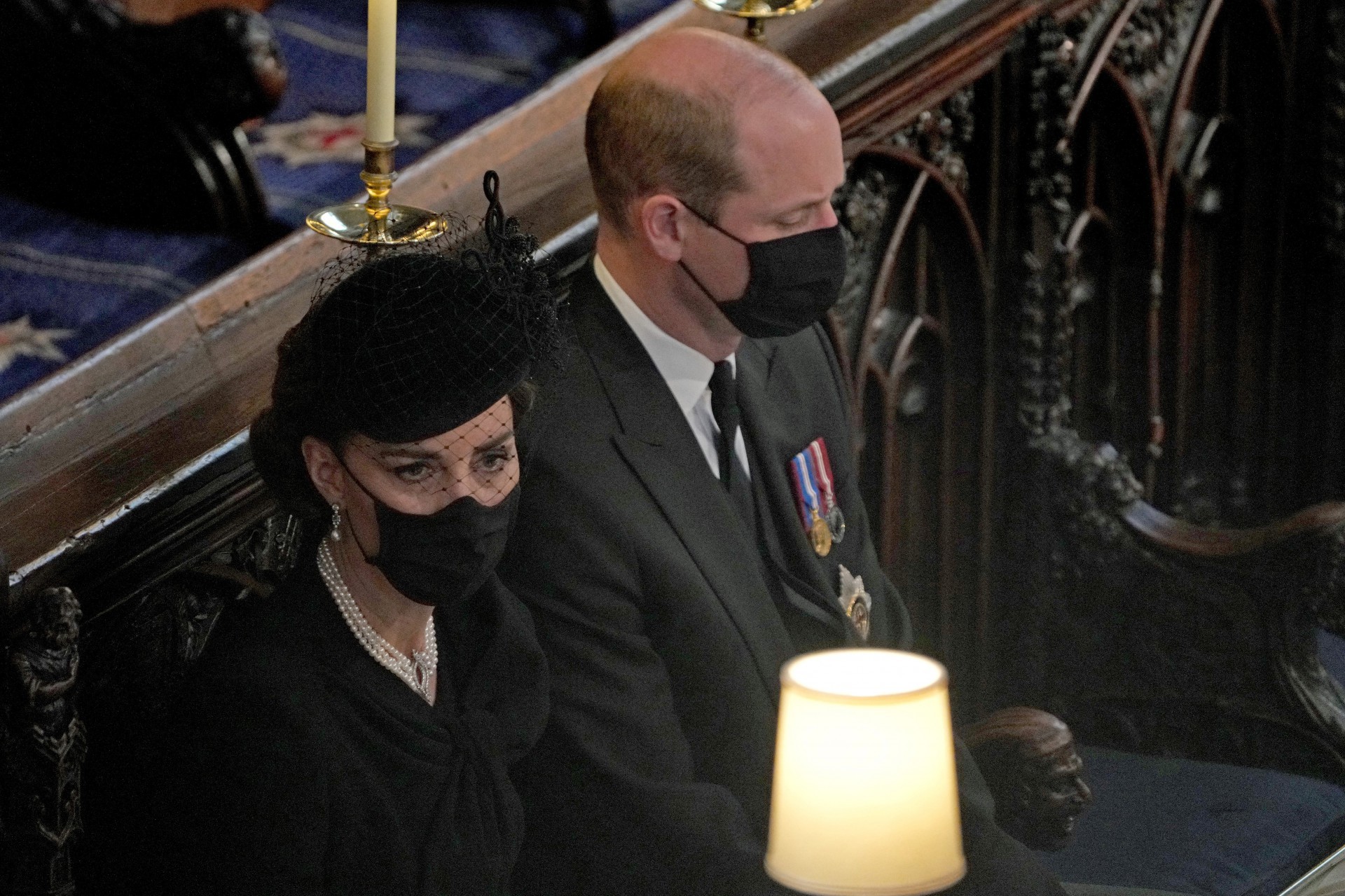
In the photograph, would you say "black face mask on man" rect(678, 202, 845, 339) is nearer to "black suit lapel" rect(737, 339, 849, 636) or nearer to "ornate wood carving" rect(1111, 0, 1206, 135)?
"black suit lapel" rect(737, 339, 849, 636)

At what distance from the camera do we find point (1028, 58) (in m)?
3.42

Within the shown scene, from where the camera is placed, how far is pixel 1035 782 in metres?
2.95

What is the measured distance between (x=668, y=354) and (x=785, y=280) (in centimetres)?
16

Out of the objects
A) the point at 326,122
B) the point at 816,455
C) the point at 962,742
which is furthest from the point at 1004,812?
the point at 326,122

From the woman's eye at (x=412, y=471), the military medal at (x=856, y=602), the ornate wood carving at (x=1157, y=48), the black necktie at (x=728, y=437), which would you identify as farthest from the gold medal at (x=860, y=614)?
the ornate wood carving at (x=1157, y=48)

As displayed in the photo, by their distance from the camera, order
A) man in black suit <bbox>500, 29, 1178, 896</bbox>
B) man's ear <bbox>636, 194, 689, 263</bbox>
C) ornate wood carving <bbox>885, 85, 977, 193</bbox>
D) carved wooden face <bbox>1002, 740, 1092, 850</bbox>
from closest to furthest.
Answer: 1. man in black suit <bbox>500, 29, 1178, 896</bbox>
2. man's ear <bbox>636, 194, 689, 263</bbox>
3. carved wooden face <bbox>1002, 740, 1092, 850</bbox>
4. ornate wood carving <bbox>885, 85, 977, 193</bbox>

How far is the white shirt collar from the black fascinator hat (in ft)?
1.32

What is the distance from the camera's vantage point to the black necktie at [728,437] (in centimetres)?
252

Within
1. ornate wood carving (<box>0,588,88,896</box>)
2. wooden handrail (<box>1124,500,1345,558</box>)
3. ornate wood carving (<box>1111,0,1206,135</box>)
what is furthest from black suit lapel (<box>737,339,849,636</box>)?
ornate wood carving (<box>1111,0,1206,135</box>)

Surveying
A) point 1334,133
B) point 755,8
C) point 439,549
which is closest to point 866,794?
point 439,549

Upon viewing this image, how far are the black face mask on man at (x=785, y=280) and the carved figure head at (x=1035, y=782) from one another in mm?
784

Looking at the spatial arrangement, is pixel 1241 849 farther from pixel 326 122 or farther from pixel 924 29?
pixel 326 122

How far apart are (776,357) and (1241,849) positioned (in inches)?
52.3

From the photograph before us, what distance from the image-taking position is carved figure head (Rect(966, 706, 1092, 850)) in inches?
116
